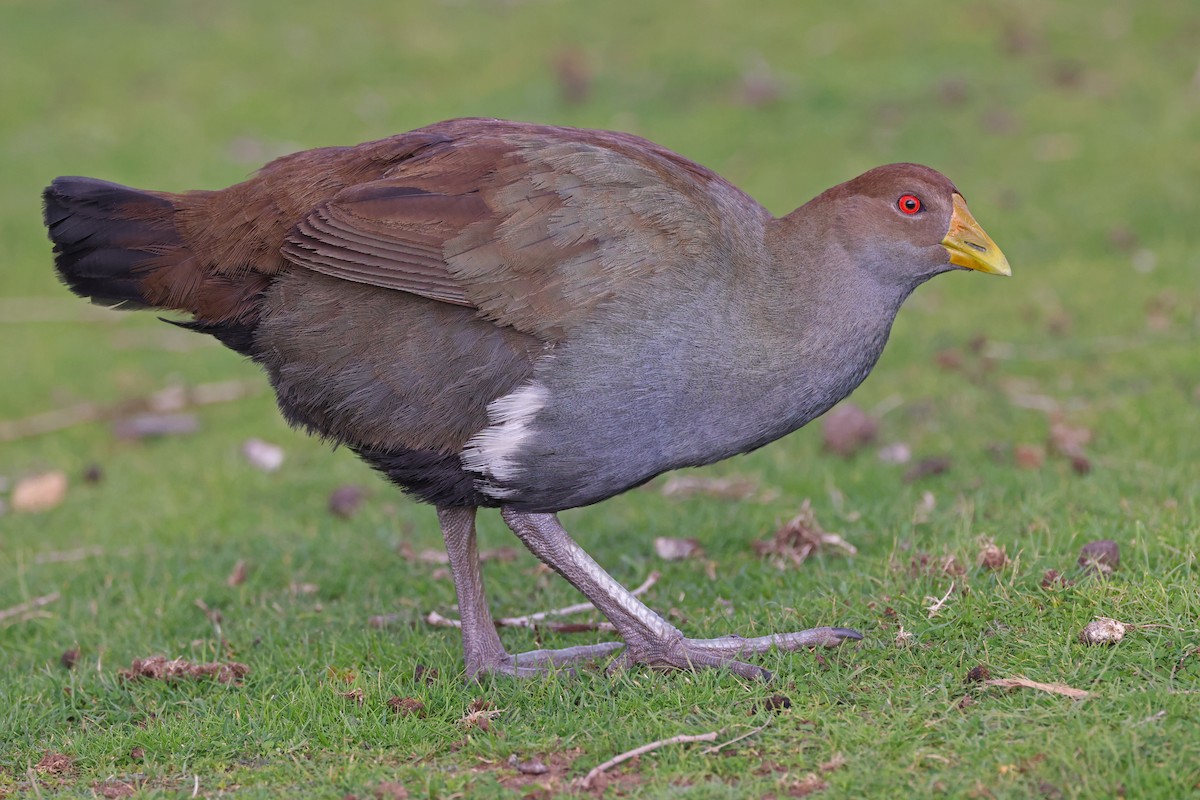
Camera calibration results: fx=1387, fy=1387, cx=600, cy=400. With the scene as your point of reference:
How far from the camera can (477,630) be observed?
15.0ft

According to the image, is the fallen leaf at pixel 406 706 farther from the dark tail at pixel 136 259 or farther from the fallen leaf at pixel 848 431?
the fallen leaf at pixel 848 431

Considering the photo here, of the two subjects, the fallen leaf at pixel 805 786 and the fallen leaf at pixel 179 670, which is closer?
the fallen leaf at pixel 805 786

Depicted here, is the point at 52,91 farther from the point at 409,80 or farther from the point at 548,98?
the point at 548,98

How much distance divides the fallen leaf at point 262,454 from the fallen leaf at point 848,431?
2854 mm

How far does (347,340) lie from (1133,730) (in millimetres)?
2503

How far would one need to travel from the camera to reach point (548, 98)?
12086 mm

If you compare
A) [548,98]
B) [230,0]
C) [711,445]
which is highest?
[230,0]

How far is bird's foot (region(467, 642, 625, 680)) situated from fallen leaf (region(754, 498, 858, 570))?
810mm

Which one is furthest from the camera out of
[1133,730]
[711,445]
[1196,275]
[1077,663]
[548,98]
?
[548,98]

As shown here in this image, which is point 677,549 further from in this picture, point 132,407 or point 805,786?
point 132,407

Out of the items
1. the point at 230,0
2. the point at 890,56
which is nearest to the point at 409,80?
the point at 230,0

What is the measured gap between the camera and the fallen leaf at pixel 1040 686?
3.69 metres

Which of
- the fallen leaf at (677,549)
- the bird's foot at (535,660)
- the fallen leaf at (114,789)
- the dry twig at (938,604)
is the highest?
the dry twig at (938,604)

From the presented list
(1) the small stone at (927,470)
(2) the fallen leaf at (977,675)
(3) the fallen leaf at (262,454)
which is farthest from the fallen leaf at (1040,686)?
(3) the fallen leaf at (262,454)
